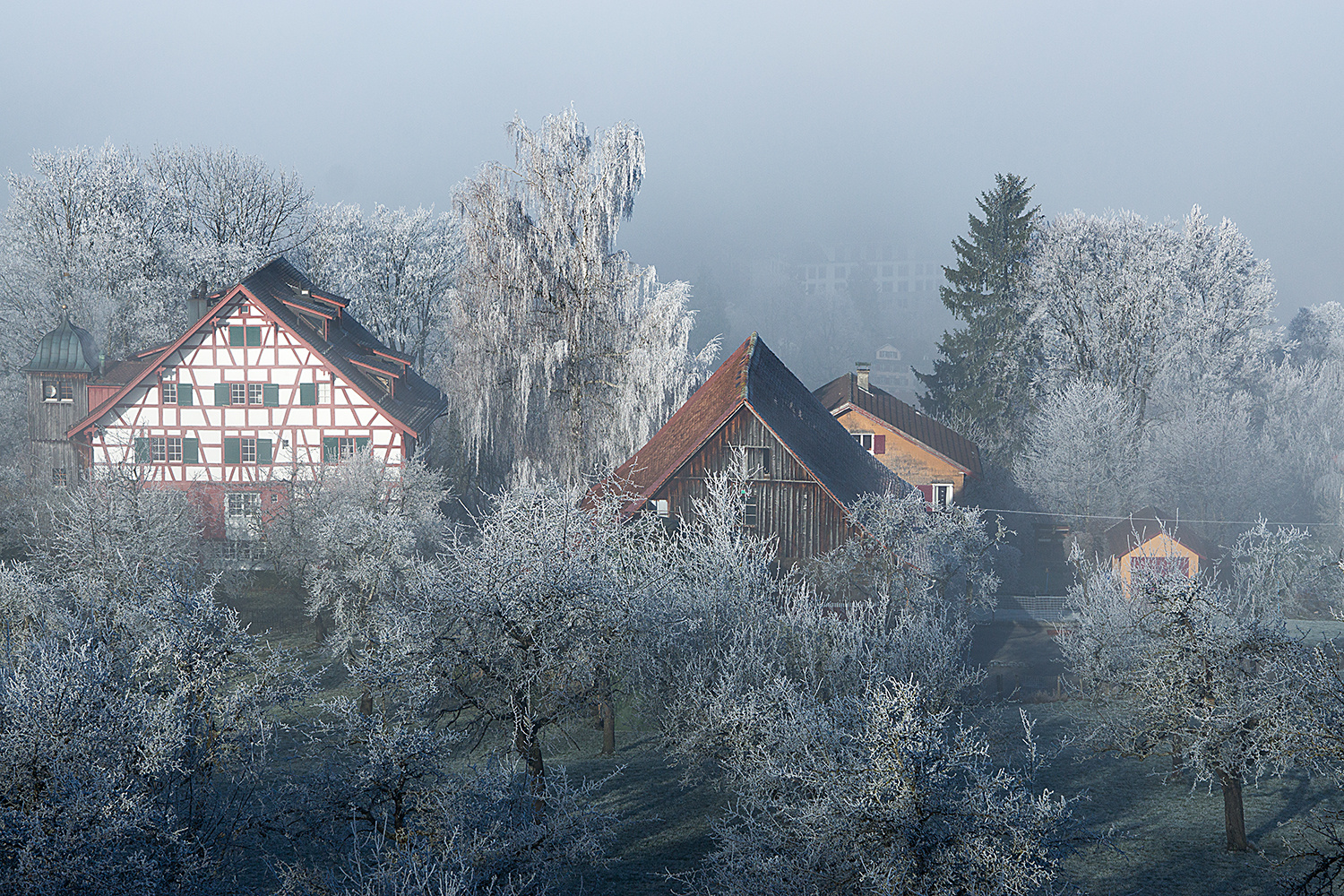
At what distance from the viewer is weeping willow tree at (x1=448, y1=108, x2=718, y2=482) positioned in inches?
1051

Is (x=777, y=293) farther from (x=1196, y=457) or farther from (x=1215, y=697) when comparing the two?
(x=1215, y=697)

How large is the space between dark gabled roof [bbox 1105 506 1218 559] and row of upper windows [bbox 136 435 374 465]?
28591 mm

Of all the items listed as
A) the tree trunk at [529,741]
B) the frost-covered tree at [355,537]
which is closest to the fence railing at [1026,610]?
the frost-covered tree at [355,537]

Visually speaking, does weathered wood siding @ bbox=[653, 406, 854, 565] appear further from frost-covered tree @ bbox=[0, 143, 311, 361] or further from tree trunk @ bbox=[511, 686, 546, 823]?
frost-covered tree @ bbox=[0, 143, 311, 361]

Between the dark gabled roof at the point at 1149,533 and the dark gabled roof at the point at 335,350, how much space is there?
26.8 metres

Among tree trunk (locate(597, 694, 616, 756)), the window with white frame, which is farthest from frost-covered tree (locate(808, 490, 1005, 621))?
the window with white frame

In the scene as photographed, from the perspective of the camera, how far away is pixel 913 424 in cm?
4288

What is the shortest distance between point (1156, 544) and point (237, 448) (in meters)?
33.7

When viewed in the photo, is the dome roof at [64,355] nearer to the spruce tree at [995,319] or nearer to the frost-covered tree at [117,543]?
the frost-covered tree at [117,543]

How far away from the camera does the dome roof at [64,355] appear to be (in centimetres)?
3647

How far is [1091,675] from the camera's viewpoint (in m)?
18.7

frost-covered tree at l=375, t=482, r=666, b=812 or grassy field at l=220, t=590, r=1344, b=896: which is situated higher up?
frost-covered tree at l=375, t=482, r=666, b=812

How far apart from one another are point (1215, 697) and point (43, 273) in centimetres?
4603

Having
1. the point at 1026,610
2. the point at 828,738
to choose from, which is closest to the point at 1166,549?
the point at 1026,610
